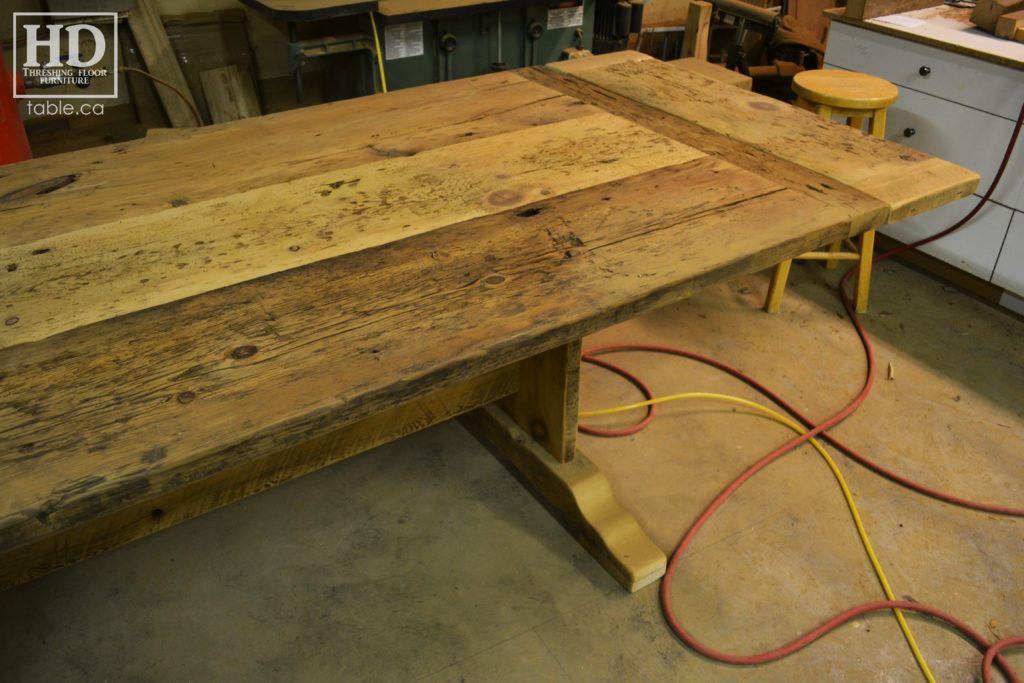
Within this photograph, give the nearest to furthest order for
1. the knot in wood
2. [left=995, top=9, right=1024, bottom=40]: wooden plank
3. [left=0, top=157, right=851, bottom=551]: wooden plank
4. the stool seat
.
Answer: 1. [left=0, top=157, right=851, bottom=551]: wooden plank
2. the knot in wood
3. the stool seat
4. [left=995, top=9, right=1024, bottom=40]: wooden plank

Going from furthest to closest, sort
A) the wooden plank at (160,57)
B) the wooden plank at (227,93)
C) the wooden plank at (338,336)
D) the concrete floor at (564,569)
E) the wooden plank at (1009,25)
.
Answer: the wooden plank at (227,93)
the wooden plank at (160,57)
the wooden plank at (1009,25)
the concrete floor at (564,569)
the wooden plank at (338,336)

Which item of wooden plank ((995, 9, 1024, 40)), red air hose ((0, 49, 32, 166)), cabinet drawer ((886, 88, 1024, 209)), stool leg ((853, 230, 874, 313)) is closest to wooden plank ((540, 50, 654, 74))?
stool leg ((853, 230, 874, 313))

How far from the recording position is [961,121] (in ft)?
7.75

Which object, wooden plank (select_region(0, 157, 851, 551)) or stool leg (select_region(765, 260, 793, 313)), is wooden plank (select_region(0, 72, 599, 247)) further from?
stool leg (select_region(765, 260, 793, 313))

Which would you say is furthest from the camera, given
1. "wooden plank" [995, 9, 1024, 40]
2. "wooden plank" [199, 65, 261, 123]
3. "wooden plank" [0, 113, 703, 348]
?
"wooden plank" [199, 65, 261, 123]

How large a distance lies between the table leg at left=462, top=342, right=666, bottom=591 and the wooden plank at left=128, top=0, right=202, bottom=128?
184 cm

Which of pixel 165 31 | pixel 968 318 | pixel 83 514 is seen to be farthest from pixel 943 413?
pixel 165 31

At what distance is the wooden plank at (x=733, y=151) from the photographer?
1.28m

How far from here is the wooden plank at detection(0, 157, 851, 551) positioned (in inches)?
32.2

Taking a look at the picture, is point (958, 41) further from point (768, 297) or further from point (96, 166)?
point (96, 166)

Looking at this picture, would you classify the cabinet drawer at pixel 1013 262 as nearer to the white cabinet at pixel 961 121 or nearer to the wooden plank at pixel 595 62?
the white cabinet at pixel 961 121

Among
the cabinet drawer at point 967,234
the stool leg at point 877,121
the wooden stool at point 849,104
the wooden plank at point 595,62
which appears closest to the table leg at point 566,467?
the wooden plank at point 595,62

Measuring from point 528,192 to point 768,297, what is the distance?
1394 mm

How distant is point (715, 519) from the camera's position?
1775mm
